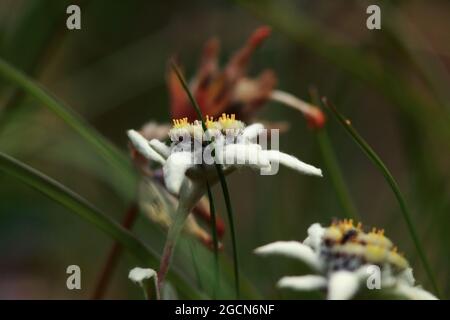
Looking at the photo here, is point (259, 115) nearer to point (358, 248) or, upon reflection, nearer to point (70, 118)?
point (70, 118)

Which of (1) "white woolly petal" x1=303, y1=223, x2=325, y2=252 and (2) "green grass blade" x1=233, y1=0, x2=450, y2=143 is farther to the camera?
(2) "green grass blade" x1=233, y1=0, x2=450, y2=143

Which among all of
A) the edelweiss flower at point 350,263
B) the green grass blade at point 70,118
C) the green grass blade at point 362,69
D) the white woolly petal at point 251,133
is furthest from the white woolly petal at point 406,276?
the green grass blade at point 362,69

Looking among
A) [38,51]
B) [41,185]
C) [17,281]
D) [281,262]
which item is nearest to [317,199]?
[281,262]

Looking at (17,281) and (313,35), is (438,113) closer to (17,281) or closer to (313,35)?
(313,35)

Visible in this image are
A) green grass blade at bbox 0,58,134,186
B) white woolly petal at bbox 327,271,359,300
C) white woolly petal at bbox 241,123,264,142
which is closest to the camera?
white woolly petal at bbox 327,271,359,300

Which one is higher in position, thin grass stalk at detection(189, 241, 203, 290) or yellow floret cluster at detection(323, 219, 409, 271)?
thin grass stalk at detection(189, 241, 203, 290)

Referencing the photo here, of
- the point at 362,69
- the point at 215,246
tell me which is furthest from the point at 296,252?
the point at 362,69

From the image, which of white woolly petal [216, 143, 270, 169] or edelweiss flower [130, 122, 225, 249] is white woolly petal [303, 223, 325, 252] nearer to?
white woolly petal [216, 143, 270, 169]

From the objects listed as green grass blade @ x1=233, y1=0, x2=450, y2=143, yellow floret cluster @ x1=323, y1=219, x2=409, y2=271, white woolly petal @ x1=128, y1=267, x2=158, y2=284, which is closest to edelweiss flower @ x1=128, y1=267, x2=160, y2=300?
white woolly petal @ x1=128, y1=267, x2=158, y2=284

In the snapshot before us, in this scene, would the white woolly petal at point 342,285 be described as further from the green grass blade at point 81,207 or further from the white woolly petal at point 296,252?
the green grass blade at point 81,207
